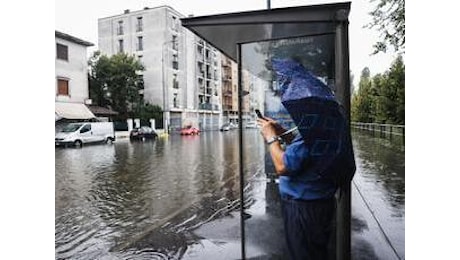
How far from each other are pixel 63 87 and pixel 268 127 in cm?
162

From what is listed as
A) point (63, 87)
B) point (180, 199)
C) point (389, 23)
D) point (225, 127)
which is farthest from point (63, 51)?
point (389, 23)

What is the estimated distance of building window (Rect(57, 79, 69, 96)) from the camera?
2.60 meters

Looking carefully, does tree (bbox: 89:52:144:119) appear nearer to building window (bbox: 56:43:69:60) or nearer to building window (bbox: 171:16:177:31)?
building window (bbox: 56:43:69:60)

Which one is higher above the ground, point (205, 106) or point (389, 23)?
point (389, 23)

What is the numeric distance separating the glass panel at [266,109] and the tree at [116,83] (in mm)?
1322

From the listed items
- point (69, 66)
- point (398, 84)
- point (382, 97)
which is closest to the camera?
point (398, 84)

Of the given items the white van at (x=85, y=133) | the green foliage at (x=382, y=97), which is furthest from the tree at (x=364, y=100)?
Result: the white van at (x=85, y=133)

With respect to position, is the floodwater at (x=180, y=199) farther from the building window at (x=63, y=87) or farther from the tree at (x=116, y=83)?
the building window at (x=63, y=87)

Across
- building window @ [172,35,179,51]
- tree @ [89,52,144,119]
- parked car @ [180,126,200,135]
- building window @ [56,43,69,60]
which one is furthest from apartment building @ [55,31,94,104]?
parked car @ [180,126,200,135]

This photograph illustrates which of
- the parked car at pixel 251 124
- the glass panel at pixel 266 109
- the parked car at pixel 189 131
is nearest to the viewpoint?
the glass panel at pixel 266 109

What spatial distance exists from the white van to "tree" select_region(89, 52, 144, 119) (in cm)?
17

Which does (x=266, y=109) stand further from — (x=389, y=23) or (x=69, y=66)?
(x=69, y=66)

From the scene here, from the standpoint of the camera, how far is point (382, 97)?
2273 millimetres

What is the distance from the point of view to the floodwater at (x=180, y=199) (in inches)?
91.1
